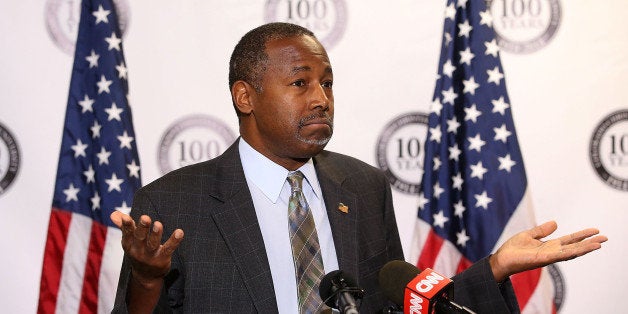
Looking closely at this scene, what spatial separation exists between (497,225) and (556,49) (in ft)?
2.63

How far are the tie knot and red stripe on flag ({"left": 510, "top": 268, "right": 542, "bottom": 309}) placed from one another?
1.50 meters

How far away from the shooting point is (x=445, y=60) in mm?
3234

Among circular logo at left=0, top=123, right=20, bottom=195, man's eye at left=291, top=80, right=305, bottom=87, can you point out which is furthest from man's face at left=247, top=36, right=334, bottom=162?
circular logo at left=0, top=123, right=20, bottom=195

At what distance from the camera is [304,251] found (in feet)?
6.49

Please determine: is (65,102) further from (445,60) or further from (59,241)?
Answer: (445,60)

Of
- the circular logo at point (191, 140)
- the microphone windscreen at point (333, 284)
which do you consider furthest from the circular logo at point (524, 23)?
the microphone windscreen at point (333, 284)

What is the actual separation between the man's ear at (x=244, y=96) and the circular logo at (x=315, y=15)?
43.1 inches

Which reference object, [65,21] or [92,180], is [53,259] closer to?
[92,180]

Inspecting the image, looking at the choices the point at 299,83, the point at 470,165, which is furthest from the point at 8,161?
the point at 470,165

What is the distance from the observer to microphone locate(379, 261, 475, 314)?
1.46 m

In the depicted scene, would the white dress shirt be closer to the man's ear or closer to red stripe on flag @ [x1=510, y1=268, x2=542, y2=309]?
the man's ear

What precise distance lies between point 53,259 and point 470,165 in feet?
5.96

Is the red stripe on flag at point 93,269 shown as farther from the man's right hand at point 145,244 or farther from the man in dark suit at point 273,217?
the man's right hand at point 145,244

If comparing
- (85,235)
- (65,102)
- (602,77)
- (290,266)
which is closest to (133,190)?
(85,235)
